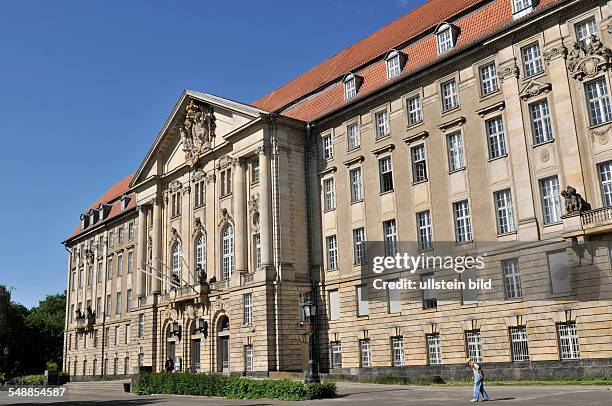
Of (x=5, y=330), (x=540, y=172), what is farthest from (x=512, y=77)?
(x=5, y=330)

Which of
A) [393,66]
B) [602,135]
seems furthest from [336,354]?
[602,135]

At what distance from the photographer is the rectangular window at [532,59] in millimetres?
31219

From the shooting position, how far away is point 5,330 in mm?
86312

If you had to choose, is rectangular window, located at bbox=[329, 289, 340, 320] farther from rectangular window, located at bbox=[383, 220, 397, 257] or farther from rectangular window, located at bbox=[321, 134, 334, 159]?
rectangular window, located at bbox=[321, 134, 334, 159]

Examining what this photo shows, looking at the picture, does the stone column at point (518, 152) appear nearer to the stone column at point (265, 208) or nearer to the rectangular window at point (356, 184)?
the rectangular window at point (356, 184)

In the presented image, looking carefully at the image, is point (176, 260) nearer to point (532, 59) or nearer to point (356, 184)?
point (356, 184)

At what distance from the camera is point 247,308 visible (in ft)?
137

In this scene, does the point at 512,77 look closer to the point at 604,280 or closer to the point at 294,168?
the point at 604,280

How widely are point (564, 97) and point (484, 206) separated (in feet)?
21.7

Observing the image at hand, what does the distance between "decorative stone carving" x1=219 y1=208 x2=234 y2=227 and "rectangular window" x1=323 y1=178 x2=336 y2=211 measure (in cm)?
730

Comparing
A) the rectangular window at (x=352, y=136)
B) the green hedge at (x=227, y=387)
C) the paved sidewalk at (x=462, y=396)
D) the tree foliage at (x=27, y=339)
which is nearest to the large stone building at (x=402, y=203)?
the rectangular window at (x=352, y=136)

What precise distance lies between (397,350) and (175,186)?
986 inches

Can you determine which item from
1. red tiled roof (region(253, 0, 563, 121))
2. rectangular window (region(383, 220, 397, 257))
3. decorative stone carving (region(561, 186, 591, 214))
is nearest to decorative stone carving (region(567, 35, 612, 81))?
red tiled roof (region(253, 0, 563, 121))

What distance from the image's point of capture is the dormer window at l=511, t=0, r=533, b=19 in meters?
31.8
